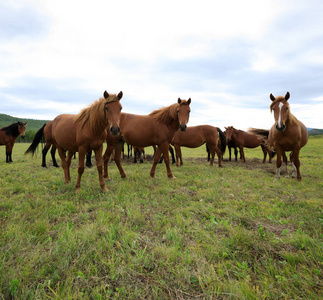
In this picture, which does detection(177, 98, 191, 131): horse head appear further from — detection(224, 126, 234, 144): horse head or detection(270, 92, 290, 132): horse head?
detection(224, 126, 234, 144): horse head

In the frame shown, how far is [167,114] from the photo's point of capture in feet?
19.9

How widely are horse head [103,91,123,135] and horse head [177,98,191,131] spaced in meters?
2.20

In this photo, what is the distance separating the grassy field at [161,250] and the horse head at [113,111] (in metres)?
1.73

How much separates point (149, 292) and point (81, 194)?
10.9 ft

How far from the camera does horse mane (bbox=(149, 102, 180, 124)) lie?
5852mm

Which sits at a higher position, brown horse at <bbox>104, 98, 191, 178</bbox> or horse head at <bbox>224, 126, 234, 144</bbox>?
horse head at <bbox>224, 126, 234, 144</bbox>

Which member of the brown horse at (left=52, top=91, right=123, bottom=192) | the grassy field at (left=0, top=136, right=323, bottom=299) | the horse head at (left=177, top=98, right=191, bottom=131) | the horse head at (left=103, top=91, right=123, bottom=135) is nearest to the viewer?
the grassy field at (left=0, top=136, right=323, bottom=299)

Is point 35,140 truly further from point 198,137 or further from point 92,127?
point 198,137

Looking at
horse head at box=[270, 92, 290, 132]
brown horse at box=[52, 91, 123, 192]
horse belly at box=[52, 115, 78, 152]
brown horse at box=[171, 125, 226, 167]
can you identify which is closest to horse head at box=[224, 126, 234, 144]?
brown horse at box=[171, 125, 226, 167]

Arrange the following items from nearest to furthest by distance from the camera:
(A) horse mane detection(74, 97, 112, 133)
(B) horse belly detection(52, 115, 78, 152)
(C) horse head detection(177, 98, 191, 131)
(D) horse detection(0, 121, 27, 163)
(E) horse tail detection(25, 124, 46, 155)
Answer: (A) horse mane detection(74, 97, 112, 133) → (B) horse belly detection(52, 115, 78, 152) → (C) horse head detection(177, 98, 191, 131) → (E) horse tail detection(25, 124, 46, 155) → (D) horse detection(0, 121, 27, 163)

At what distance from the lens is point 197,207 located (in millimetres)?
3375

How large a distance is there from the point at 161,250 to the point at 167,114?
481 centimetres

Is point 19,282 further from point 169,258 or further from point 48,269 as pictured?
point 169,258

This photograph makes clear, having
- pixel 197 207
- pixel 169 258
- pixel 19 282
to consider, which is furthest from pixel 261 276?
pixel 19 282
